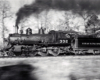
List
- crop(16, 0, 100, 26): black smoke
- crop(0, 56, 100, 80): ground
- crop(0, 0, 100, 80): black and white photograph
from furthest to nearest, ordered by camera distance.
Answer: crop(16, 0, 100, 26): black smoke, crop(0, 0, 100, 80): black and white photograph, crop(0, 56, 100, 80): ground

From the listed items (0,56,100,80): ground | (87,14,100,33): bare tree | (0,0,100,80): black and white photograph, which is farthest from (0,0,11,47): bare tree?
(0,56,100,80): ground

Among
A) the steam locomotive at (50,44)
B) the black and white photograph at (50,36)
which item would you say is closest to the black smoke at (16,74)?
the black and white photograph at (50,36)

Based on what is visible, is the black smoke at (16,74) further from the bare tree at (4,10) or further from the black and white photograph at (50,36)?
the bare tree at (4,10)

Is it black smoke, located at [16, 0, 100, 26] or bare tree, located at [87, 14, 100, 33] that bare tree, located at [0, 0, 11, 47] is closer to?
black smoke, located at [16, 0, 100, 26]

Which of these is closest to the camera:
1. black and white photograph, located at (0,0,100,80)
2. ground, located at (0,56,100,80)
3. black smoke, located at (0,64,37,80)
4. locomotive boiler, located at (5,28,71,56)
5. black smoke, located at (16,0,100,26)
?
black smoke, located at (0,64,37,80)

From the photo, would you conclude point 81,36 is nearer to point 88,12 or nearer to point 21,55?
point 21,55

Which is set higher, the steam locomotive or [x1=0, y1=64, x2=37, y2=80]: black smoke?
the steam locomotive

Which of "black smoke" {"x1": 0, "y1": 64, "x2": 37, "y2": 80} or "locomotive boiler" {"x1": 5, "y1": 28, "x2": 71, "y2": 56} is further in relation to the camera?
"locomotive boiler" {"x1": 5, "y1": 28, "x2": 71, "y2": 56}

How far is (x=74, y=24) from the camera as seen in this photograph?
24406 mm

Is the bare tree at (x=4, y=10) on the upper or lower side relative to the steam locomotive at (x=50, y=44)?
upper

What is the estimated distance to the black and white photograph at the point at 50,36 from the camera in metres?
10.1

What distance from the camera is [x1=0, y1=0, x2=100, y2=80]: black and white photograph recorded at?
33.1 ft

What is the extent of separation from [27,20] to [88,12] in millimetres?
9383

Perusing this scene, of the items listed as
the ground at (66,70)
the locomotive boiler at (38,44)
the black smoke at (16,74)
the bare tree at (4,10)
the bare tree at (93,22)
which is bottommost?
the ground at (66,70)
